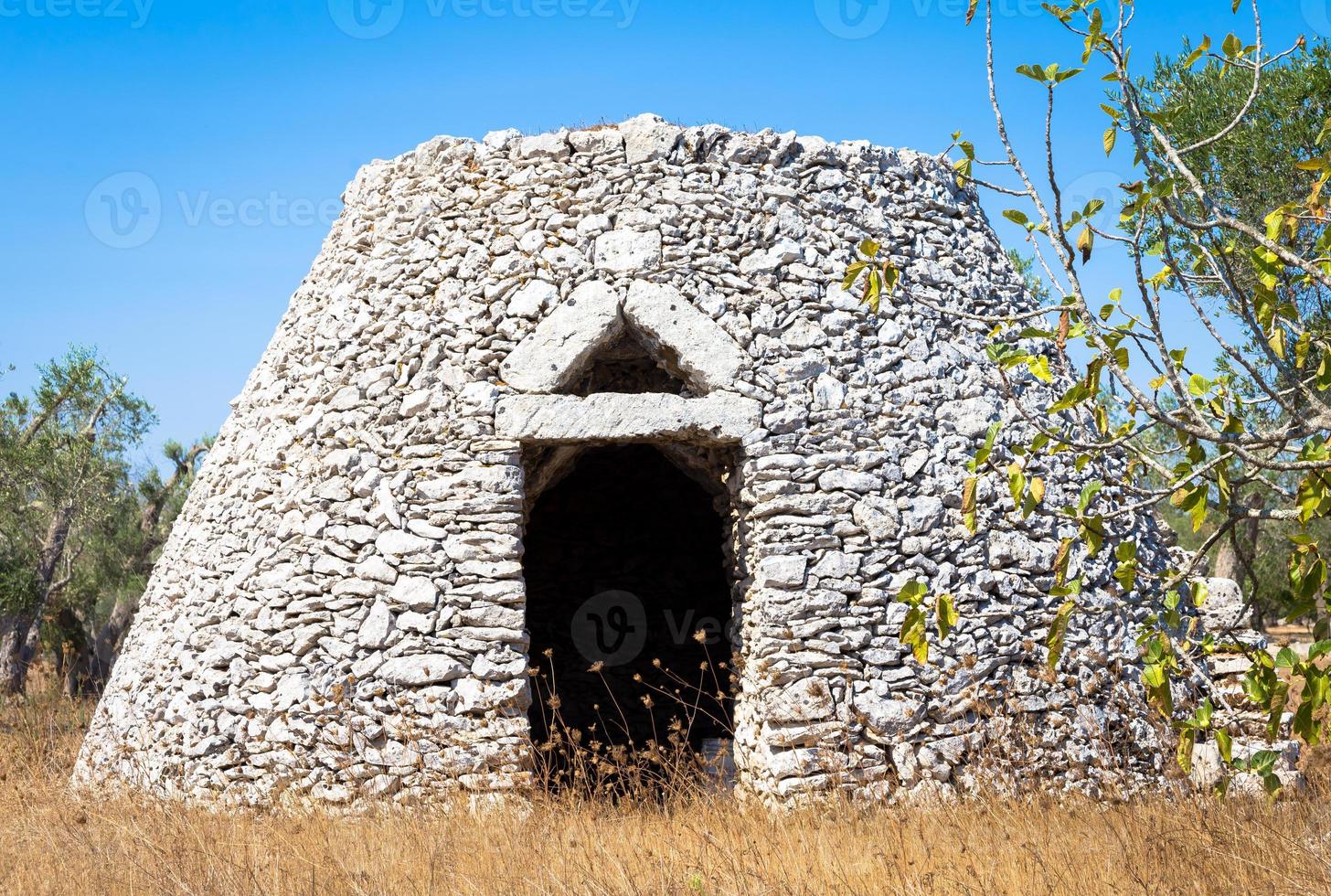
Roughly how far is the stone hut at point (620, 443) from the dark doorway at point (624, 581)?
398 centimetres

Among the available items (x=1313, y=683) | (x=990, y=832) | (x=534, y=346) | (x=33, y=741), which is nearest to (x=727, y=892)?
(x=990, y=832)

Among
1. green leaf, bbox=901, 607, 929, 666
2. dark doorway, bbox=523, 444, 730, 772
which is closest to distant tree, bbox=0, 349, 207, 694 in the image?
dark doorway, bbox=523, 444, 730, 772

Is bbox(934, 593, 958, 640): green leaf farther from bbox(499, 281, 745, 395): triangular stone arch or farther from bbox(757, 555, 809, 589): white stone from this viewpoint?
bbox(499, 281, 745, 395): triangular stone arch

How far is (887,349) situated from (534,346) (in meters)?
2.31

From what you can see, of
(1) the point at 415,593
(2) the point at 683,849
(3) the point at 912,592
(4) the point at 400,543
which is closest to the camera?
(3) the point at 912,592

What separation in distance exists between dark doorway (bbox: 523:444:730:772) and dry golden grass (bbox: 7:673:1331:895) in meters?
5.16

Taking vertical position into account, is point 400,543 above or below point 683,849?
above

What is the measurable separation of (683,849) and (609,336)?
3210 mm

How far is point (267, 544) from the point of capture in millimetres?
7074

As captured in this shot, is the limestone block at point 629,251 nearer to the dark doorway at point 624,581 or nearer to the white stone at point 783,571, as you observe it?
the white stone at point 783,571

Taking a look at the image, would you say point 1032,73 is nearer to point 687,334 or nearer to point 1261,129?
point 687,334

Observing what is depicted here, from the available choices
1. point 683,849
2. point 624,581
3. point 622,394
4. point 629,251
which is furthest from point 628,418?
point 624,581

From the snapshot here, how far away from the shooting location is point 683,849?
5.31 m

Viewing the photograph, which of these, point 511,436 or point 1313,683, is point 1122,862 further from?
point 511,436
